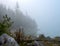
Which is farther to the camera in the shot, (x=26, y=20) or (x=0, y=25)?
(x=26, y=20)

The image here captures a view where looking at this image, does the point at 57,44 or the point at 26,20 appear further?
the point at 26,20

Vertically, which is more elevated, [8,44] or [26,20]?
[26,20]

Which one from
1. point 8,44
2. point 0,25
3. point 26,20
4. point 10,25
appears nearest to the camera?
point 8,44

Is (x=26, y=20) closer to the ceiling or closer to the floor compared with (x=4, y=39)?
closer to the ceiling

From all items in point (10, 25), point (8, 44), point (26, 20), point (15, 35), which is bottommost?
point (8, 44)

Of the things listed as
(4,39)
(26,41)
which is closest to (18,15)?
(26,41)

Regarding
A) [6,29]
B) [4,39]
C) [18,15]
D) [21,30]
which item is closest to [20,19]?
[18,15]

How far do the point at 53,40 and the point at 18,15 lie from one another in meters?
3.47

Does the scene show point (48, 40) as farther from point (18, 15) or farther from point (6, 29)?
point (18, 15)

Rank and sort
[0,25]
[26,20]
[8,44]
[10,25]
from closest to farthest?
[8,44] → [0,25] → [10,25] → [26,20]

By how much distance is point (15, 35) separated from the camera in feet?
18.3

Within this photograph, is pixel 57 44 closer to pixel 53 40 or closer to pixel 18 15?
pixel 53 40

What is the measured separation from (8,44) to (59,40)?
202cm

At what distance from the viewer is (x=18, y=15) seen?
8453 millimetres
